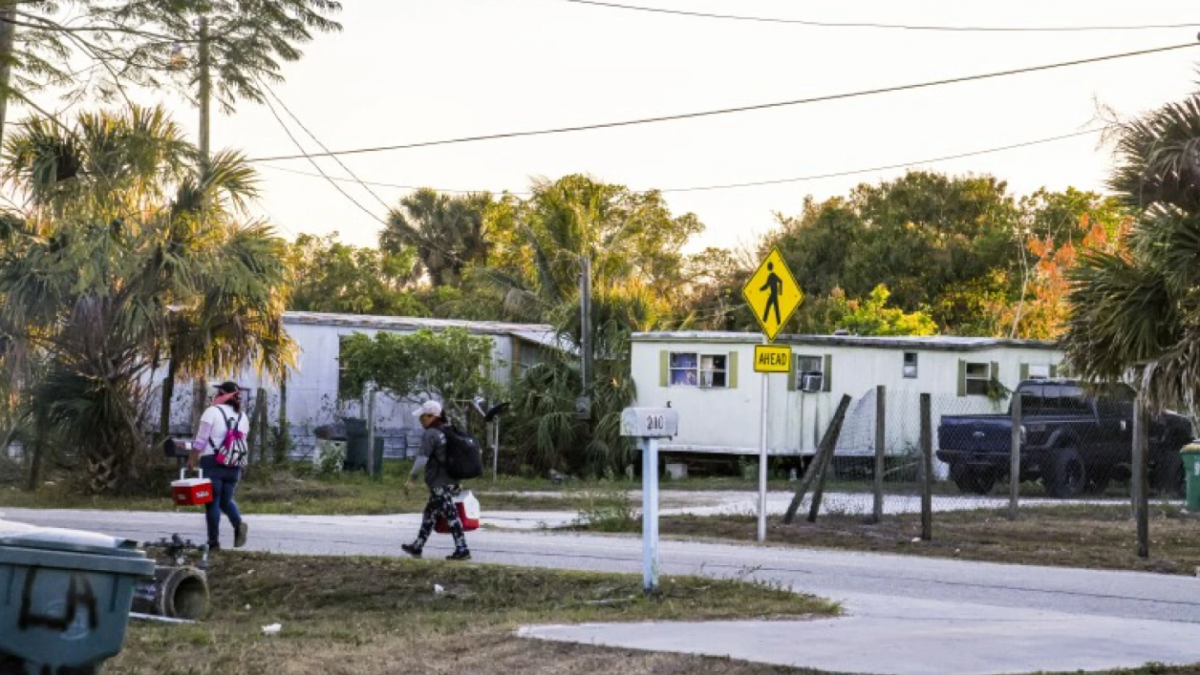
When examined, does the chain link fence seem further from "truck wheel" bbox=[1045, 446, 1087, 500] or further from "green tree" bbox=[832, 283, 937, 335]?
"green tree" bbox=[832, 283, 937, 335]

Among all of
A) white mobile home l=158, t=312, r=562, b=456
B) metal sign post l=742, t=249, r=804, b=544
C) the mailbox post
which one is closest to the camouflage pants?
the mailbox post

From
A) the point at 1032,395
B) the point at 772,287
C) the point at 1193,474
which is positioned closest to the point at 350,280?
the point at 1032,395

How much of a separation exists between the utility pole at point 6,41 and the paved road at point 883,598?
5.81 meters

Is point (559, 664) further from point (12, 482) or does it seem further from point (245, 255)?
point (12, 482)

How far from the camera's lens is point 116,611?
923 cm

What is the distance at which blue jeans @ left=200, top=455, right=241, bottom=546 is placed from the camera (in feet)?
60.3

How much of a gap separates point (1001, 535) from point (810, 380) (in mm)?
15696

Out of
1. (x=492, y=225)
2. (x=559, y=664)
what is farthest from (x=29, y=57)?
(x=492, y=225)

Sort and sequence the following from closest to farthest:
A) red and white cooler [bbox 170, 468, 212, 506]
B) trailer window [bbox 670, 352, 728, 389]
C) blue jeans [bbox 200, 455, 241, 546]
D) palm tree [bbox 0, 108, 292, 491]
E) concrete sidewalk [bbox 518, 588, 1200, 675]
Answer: concrete sidewalk [bbox 518, 588, 1200, 675]
red and white cooler [bbox 170, 468, 212, 506]
blue jeans [bbox 200, 455, 241, 546]
palm tree [bbox 0, 108, 292, 491]
trailer window [bbox 670, 352, 728, 389]

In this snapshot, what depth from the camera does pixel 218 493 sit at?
60.8 ft

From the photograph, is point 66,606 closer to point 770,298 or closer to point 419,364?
point 770,298

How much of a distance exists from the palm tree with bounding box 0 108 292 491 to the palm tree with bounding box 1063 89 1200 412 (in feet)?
46.3

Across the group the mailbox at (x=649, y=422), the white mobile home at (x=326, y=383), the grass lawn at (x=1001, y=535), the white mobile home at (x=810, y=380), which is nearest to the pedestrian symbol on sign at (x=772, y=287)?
the grass lawn at (x=1001, y=535)

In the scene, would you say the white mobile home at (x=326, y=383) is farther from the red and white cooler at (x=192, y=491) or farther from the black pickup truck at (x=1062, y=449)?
the red and white cooler at (x=192, y=491)
